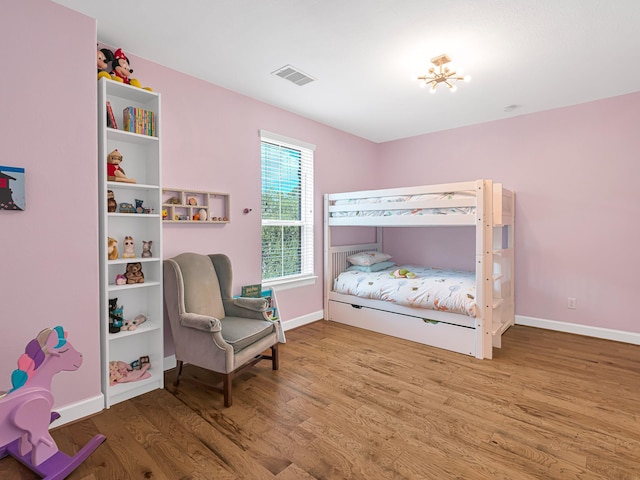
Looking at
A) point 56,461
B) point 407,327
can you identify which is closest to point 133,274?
point 56,461

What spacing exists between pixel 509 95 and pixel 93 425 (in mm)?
4296

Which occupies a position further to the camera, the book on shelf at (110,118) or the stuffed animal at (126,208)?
the stuffed animal at (126,208)

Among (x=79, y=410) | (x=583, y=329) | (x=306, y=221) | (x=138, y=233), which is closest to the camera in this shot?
(x=79, y=410)

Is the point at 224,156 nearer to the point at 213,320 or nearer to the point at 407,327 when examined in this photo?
the point at 213,320

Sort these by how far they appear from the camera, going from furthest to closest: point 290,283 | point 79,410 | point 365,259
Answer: point 365,259, point 290,283, point 79,410

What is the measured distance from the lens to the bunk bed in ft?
9.78

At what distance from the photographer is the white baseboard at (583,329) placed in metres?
3.35

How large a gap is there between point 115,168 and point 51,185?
1.37 ft

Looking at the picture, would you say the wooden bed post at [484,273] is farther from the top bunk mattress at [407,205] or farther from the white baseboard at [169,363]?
the white baseboard at [169,363]

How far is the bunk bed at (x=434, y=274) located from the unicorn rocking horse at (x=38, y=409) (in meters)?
2.71

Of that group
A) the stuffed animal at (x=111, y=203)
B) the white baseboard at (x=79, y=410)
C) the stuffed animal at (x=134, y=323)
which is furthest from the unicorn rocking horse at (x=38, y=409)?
the stuffed animal at (x=111, y=203)

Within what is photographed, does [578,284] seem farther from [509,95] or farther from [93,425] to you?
[93,425]

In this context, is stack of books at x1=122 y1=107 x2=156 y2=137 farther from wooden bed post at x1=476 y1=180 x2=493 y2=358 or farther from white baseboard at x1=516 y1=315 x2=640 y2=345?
white baseboard at x1=516 y1=315 x2=640 y2=345

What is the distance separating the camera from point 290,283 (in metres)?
3.75
